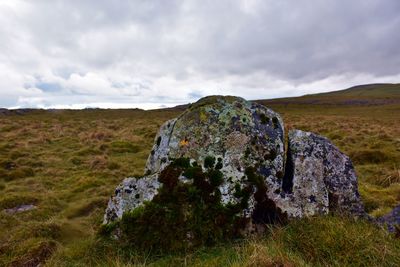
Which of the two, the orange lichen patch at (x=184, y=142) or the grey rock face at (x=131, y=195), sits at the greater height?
the orange lichen patch at (x=184, y=142)

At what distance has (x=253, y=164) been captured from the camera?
694 cm

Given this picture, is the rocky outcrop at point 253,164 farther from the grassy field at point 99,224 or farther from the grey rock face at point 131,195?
the grassy field at point 99,224

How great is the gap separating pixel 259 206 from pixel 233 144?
134 centimetres

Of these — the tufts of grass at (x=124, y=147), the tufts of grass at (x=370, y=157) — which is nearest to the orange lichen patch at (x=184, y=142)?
the tufts of grass at (x=370, y=157)

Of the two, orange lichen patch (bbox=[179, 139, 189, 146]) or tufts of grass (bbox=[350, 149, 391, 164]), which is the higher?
orange lichen patch (bbox=[179, 139, 189, 146])

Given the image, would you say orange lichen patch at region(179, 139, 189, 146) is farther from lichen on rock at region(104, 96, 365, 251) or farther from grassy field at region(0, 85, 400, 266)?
grassy field at region(0, 85, 400, 266)

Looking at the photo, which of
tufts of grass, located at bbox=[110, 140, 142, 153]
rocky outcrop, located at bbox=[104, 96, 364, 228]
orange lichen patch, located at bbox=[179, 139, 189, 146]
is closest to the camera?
rocky outcrop, located at bbox=[104, 96, 364, 228]

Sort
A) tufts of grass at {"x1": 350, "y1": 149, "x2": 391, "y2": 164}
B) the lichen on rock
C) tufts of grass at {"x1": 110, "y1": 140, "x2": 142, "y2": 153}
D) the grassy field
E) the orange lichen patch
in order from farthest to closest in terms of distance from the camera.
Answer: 1. tufts of grass at {"x1": 110, "y1": 140, "x2": 142, "y2": 153}
2. tufts of grass at {"x1": 350, "y1": 149, "x2": 391, "y2": 164}
3. the orange lichen patch
4. the lichen on rock
5. the grassy field

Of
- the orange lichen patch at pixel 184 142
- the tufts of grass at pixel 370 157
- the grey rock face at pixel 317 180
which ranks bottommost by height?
the tufts of grass at pixel 370 157

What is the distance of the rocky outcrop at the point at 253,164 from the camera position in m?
6.68

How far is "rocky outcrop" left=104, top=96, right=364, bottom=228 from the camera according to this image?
21.9 ft

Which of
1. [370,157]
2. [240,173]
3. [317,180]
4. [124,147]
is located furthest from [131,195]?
[124,147]

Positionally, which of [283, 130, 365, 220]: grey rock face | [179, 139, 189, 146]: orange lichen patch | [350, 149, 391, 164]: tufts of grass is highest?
[179, 139, 189, 146]: orange lichen patch

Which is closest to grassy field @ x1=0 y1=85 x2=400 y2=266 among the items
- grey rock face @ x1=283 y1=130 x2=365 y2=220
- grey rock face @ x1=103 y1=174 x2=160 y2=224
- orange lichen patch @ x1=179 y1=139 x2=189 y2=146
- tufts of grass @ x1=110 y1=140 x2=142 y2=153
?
grey rock face @ x1=283 y1=130 x2=365 y2=220
